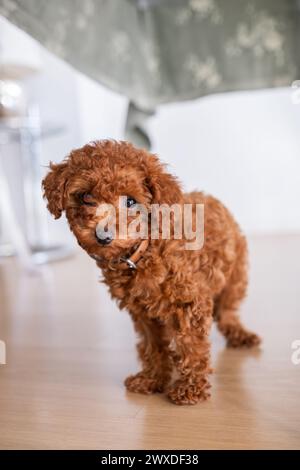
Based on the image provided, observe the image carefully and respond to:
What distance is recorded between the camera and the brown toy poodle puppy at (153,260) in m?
1.23

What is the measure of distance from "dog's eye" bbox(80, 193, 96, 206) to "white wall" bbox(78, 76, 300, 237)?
2.80 meters

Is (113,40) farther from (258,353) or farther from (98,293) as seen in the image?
(258,353)

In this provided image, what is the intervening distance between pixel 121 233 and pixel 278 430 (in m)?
0.57

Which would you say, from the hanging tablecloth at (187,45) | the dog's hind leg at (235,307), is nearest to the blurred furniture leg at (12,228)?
the hanging tablecloth at (187,45)

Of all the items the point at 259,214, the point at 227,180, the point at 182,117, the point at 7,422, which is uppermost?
the point at 182,117

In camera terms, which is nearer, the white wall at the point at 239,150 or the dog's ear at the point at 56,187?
the dog's ear at the point at 56,187

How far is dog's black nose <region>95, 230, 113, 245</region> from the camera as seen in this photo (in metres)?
1.21

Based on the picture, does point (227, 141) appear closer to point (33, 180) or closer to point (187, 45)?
point (187, 45)

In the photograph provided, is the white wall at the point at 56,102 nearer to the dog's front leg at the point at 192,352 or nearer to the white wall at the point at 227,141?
the white wall at the point at 227,141

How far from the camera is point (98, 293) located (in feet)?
8.86

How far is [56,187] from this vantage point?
1.32 m

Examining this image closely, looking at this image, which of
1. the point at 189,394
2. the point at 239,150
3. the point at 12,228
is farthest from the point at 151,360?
the point at 239,150
